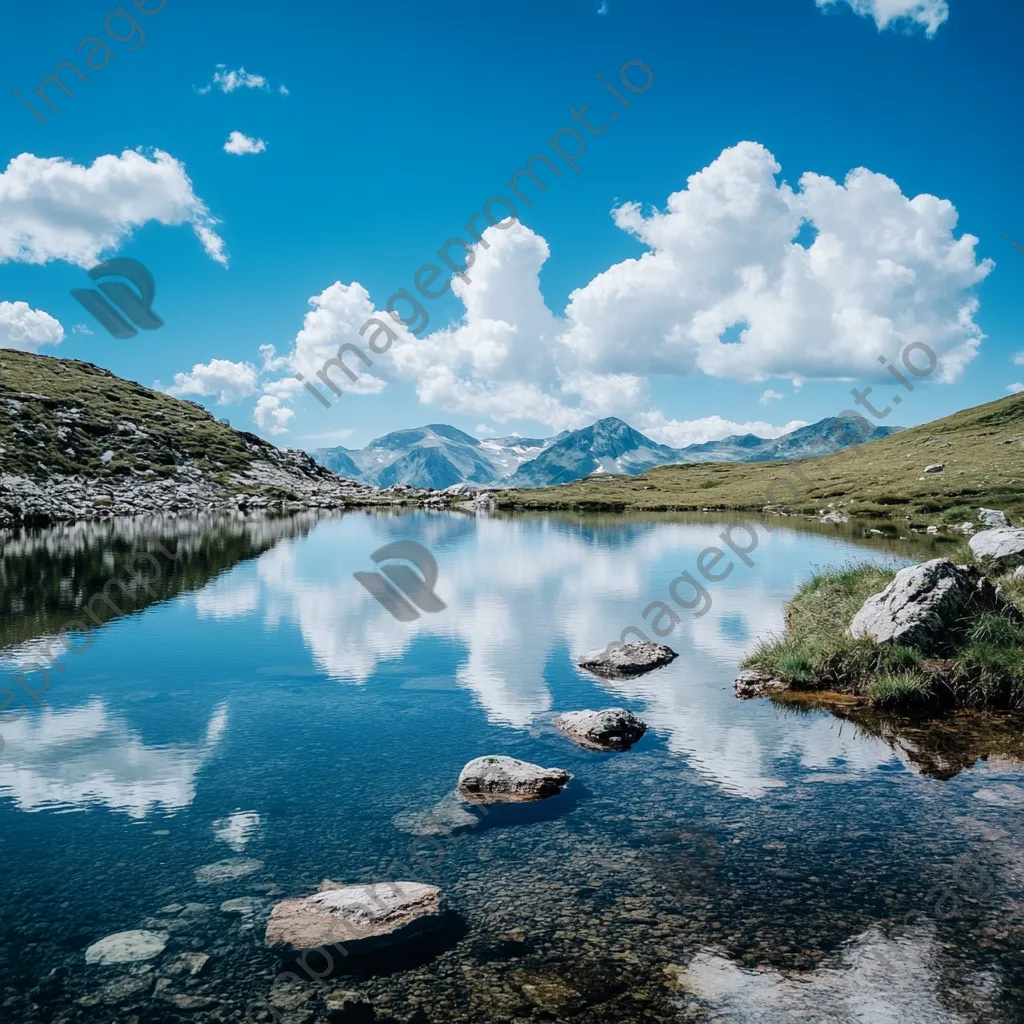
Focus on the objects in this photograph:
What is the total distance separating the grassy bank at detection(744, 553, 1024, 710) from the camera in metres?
25.8

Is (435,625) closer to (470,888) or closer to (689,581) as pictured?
(689,581)

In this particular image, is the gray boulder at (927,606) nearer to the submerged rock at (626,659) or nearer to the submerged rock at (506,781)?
the submerged rock at (626,659)

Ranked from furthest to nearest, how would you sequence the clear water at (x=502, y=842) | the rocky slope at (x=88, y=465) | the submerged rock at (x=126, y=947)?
the rocky slope at (x=88, y=465)
the submerged rock at (x=126, y=947)
the clear water at (x=502, y=842)

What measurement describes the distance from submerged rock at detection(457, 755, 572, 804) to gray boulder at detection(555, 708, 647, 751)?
10.5 ft

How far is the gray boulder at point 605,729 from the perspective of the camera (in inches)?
898

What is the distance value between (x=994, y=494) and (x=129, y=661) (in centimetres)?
11277

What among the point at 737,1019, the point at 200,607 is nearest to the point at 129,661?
the point at 200,607

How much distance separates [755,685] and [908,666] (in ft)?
18.3

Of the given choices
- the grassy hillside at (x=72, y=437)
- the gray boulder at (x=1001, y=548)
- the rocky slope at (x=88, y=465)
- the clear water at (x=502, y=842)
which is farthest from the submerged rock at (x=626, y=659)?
the grassy hillside at (x=72, y=437)

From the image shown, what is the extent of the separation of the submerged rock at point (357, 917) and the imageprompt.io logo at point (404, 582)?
30.9 meters

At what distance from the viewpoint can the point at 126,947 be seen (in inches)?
501

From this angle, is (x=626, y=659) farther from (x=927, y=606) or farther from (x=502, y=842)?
(x=502, y=842)

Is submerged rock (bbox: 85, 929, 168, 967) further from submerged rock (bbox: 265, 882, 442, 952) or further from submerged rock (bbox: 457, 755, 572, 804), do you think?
submerged rock (bbox: 457, 755, 572, 804)

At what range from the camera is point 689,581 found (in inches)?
2297
